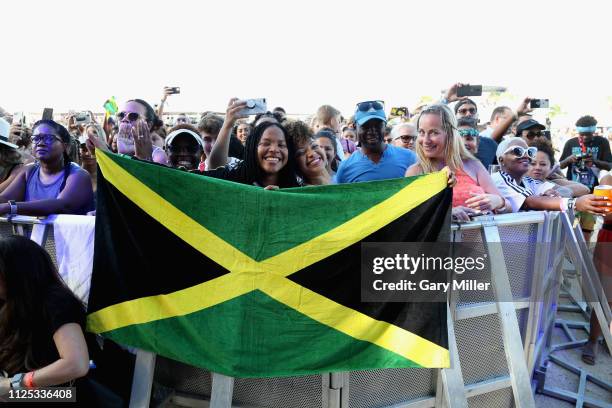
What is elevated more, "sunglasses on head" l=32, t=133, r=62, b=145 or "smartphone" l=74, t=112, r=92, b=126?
"smartphone" l=74, t=112, r=92, b=126

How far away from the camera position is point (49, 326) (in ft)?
7.96

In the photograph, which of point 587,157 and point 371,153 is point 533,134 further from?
point 371,153

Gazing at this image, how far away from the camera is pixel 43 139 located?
3.39 meters

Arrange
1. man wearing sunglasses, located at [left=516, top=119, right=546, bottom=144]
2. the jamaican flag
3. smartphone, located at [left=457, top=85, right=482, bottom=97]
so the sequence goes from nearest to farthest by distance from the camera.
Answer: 1. the jamaican flag
2. man wearing sunglasses, located at [left=516, top=119, right=546, bottom=144]
3. smartphone, located at [left=457, top=85, right=482, bottom=97]

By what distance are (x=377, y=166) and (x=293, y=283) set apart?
1.68 m

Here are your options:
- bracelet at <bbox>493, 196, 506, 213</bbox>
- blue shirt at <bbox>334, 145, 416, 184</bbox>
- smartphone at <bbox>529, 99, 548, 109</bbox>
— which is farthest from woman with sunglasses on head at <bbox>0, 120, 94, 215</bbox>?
smartphone at <bbox>529, 99, 548, 109</bbox>

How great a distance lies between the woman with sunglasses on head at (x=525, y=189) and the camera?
3254 mm

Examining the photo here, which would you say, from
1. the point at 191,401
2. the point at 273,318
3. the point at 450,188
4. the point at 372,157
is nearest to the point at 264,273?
the point at 273,318

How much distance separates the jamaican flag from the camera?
263cm

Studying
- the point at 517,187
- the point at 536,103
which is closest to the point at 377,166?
the point at 517,187

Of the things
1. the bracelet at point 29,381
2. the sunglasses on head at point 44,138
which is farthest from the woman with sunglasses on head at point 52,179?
the bracelet at point 29,381

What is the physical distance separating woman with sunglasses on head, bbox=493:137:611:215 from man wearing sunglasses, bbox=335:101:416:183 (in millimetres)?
734

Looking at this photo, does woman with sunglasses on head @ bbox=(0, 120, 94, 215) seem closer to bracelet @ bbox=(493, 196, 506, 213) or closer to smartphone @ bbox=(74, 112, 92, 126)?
smartphone @ bbox=(74, 112, 92, 126)

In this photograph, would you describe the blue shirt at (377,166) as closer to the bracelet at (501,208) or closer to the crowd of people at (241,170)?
the crowd of people at (241,170)
